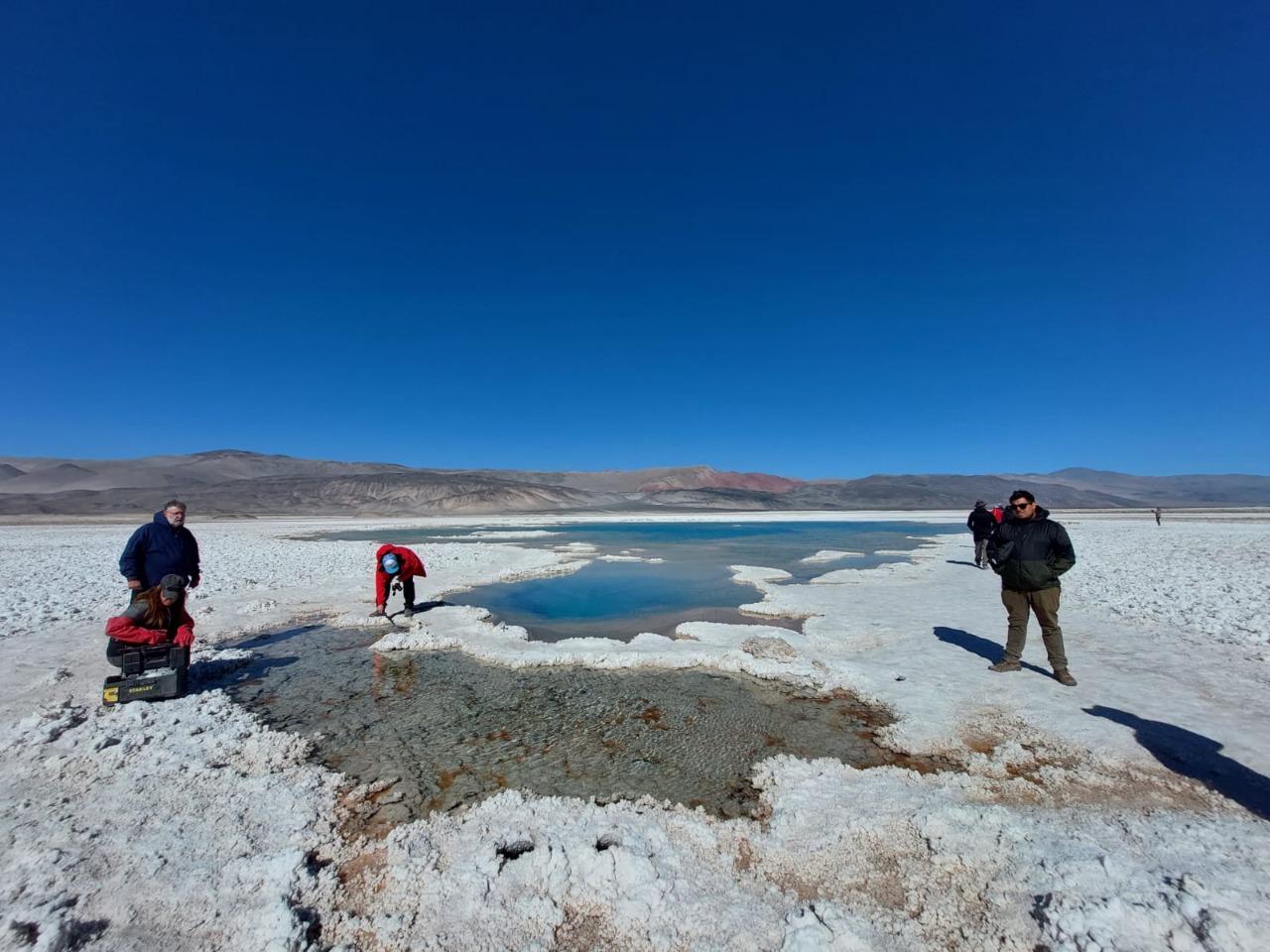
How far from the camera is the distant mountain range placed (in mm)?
89250

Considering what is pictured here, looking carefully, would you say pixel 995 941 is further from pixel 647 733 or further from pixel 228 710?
pixel 228 710

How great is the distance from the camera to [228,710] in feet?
20.2

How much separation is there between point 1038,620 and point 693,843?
212 inches

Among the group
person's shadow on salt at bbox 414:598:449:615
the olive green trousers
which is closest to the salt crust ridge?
the olive green trousers

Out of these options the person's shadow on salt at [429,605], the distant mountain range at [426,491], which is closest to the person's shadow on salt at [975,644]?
the person's shadow on salt at [429,605]

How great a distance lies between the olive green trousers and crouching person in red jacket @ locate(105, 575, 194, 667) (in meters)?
9.78

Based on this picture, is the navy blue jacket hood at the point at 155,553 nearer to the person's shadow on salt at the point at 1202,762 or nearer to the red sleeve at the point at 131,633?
the red sleeve at the point at 131,633

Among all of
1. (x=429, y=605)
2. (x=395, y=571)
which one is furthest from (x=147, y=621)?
(x=429, y=605)

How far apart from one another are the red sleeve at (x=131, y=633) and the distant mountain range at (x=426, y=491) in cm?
8556

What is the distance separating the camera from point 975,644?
337 inches

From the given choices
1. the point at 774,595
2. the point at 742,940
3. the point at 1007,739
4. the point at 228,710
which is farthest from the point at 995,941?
the point at 774,595

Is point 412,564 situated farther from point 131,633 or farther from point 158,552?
point 131,633

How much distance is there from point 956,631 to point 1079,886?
6.75 meters

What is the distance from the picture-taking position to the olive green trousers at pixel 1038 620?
6.62m
